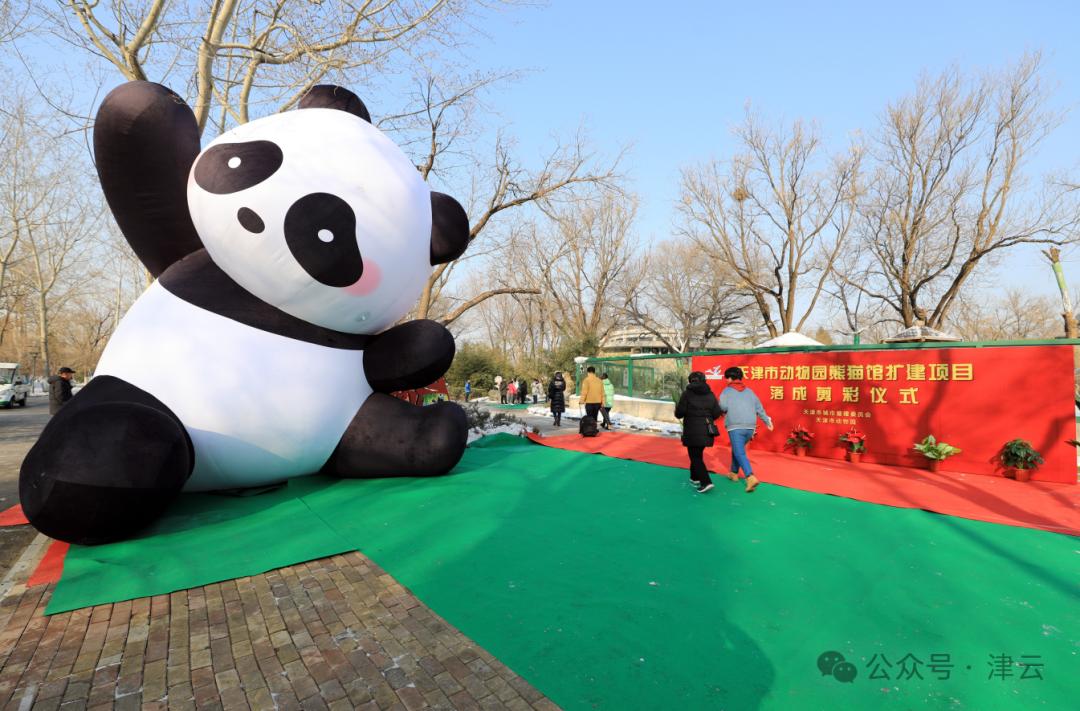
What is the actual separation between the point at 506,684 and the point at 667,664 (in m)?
0.80

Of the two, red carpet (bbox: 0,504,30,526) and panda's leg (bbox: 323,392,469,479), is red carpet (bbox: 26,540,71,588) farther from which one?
panda's leg (bbox: 323,392,469,479)

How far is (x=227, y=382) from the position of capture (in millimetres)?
4570

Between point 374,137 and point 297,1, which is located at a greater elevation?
point 297,1

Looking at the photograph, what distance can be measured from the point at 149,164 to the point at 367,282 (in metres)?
2.42

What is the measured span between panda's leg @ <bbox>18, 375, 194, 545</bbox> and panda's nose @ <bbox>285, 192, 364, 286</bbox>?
173 cm

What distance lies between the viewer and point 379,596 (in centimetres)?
339

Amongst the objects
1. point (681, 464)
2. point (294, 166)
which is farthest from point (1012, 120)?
point (294, 166)

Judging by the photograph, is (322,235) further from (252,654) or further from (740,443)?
(740,443)

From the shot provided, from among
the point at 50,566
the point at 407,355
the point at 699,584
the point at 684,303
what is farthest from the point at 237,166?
the point at 684,303

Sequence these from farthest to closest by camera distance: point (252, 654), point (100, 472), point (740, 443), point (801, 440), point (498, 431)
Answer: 1. point (498, 431)
2. point (801, 440)
3. point (740, 443)
4. point (100, 472)
5. point (252, 654)

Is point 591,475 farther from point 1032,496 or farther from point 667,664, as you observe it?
point 1032,496

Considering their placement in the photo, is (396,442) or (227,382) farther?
(396,442)

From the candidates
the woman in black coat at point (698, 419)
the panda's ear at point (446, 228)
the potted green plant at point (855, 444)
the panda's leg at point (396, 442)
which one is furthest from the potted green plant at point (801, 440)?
the panda's ear at point (446, 228)

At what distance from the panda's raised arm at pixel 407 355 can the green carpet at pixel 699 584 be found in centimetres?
118
